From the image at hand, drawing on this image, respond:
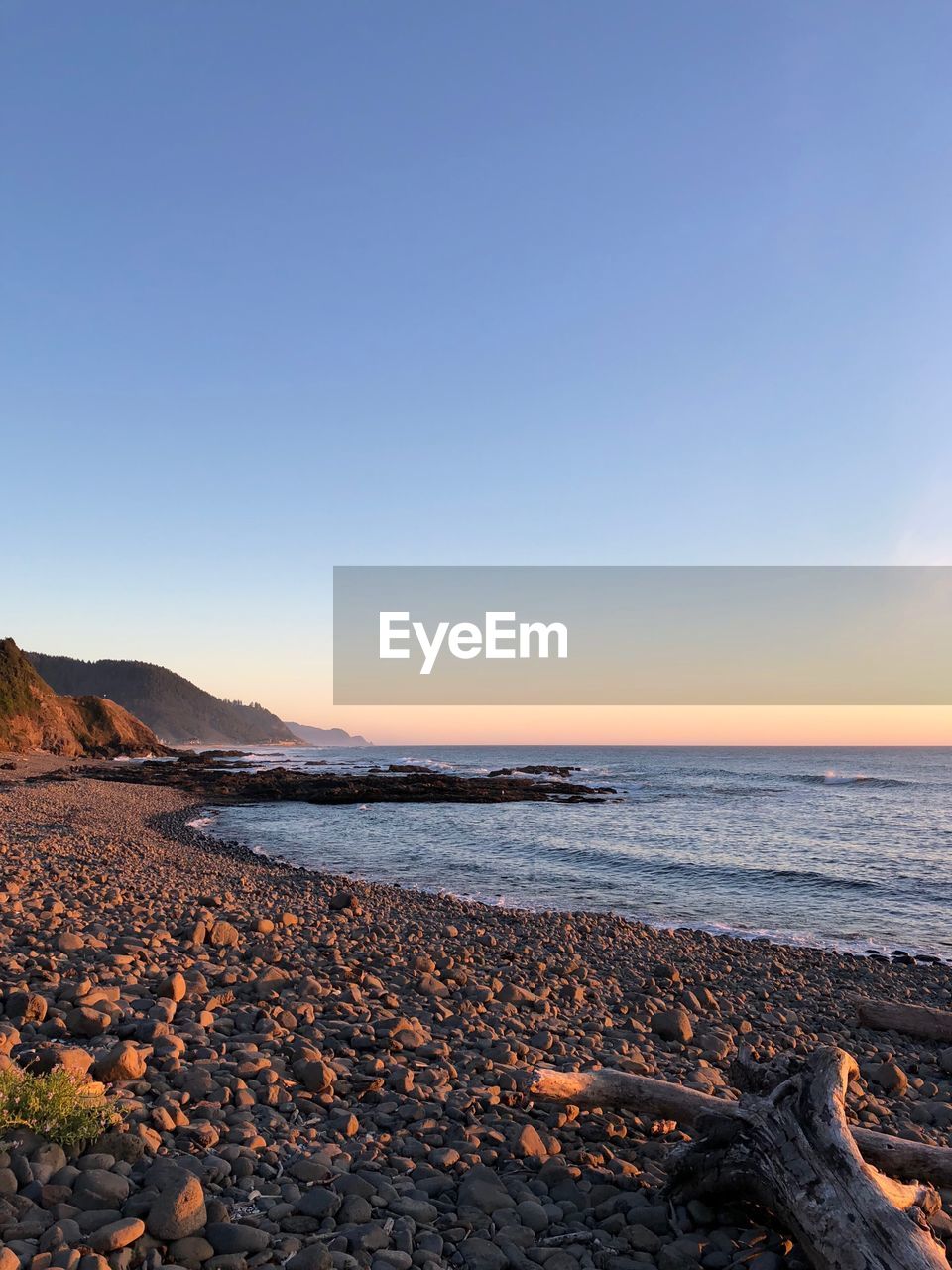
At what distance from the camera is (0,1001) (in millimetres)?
6066

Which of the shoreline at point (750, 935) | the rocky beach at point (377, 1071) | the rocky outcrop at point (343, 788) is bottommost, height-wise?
the rocky outcrop at point (343, 788)

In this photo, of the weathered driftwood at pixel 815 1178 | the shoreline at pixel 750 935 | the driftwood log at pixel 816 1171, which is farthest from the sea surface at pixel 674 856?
the weathered driftwood at pixel 815 1178

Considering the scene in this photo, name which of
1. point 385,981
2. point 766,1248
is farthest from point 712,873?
point 766,1248

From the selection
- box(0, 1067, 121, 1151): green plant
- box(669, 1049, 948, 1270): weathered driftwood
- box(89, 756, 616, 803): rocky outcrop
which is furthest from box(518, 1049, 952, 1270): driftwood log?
box(89, 756, 616, 803): rocky outcrop

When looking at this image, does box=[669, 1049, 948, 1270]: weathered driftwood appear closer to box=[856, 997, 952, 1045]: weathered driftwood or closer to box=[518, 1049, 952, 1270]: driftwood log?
box=[518, 1049, 952, 1270]: driftwood log

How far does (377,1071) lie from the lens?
595cm

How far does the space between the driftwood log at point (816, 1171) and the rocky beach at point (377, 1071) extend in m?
0.24

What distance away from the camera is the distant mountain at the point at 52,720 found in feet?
213

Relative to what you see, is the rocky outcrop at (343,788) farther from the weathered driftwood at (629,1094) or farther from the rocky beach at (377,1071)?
the weathered driftwood at (629,1094)

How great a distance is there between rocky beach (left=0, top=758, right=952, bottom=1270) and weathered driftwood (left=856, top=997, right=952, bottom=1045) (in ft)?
0.58

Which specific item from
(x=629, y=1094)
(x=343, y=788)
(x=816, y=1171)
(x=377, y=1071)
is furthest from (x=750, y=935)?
(x=343, y=788)

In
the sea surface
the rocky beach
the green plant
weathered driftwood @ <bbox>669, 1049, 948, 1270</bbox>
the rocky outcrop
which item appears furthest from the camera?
the rocky outcrop

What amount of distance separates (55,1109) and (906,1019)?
31.9 feet

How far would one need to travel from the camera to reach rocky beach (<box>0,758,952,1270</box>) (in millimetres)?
3734
